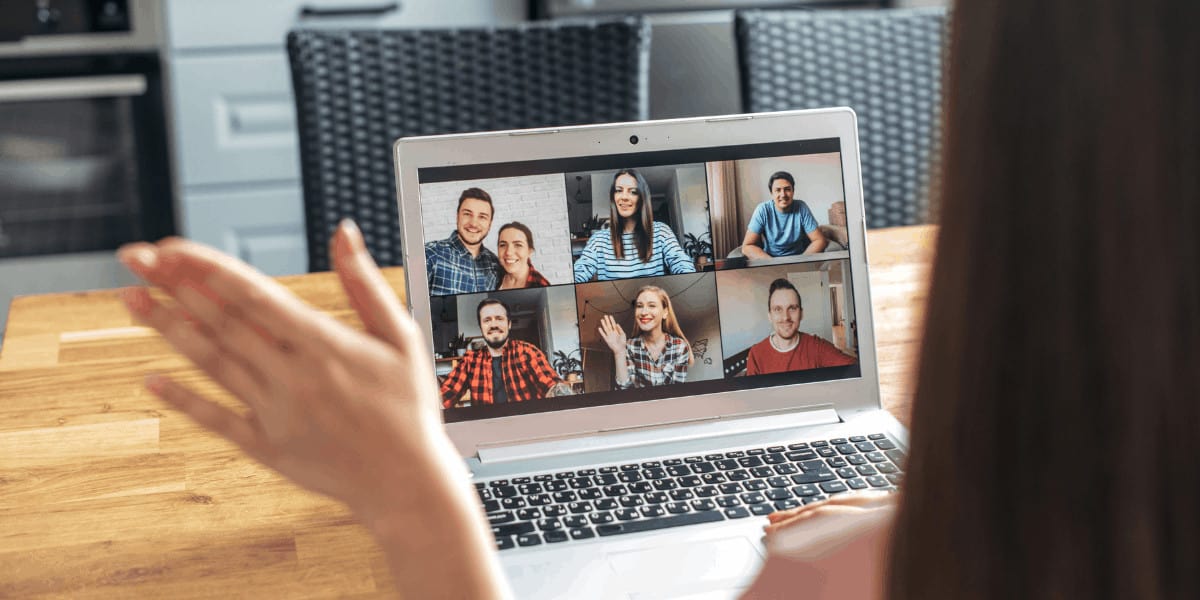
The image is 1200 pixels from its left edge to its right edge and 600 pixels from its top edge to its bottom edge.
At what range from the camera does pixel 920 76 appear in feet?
5.24

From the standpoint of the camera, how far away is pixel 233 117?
94.0 inches

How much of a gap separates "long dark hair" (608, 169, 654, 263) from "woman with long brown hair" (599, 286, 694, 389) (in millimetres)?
32

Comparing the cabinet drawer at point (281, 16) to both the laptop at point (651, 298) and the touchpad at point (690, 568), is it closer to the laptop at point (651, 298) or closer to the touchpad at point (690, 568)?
the laptop at point (651, 298)

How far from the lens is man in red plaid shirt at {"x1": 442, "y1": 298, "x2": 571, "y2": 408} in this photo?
2.68 feet

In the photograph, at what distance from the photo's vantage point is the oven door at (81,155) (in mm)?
2260

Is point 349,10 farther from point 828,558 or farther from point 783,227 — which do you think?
point 828,558

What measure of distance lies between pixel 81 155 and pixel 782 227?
198 cm

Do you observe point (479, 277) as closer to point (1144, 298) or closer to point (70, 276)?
point (1144, 298)

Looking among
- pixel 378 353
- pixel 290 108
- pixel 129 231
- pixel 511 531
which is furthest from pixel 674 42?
pixel 378 353

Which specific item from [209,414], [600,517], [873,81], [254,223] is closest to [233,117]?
[254,223]

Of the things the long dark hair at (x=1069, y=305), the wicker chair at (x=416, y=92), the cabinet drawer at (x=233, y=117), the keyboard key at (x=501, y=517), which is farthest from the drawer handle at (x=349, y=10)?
the long dark hair at (x=1069, y=305)

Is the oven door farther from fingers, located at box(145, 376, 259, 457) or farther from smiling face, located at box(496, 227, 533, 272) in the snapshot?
fingers, located at box(145, 376, 259, 457)

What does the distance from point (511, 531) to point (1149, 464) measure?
1.46 ft

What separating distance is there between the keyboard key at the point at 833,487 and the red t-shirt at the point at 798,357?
0.13 metres
